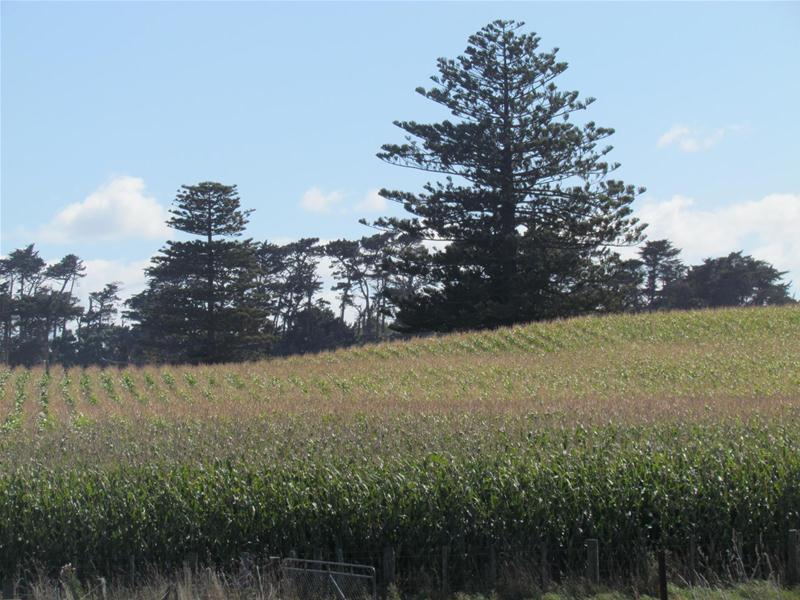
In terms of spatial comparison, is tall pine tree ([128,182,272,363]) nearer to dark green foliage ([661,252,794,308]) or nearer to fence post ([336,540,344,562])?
dark green foliage ([661,252,794,308])

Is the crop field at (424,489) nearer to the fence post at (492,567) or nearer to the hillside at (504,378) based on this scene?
the fence post at (492,567)

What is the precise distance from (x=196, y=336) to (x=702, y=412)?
4020 centimetres

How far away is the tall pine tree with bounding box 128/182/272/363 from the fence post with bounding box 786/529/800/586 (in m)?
44.0

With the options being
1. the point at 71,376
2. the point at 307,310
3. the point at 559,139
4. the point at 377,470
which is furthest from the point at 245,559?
the point at 307,310

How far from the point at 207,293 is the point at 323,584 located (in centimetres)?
4463

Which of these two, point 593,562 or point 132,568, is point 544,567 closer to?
point 593,562

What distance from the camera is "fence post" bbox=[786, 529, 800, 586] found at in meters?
11.8

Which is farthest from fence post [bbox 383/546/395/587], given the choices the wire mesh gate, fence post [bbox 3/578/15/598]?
fence post [bbox 3/578/15/598]

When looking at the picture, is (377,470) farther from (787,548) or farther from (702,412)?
(702,412)

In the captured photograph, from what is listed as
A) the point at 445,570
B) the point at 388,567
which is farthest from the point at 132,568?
the point at 445,570

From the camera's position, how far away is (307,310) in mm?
67312

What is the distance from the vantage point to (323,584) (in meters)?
11.2

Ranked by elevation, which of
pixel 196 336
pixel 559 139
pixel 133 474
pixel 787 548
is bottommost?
pixel 787 548

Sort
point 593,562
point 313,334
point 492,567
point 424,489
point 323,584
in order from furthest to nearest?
point 313,334, point 424,489, point 492,567, point 593,562, point 323,584
